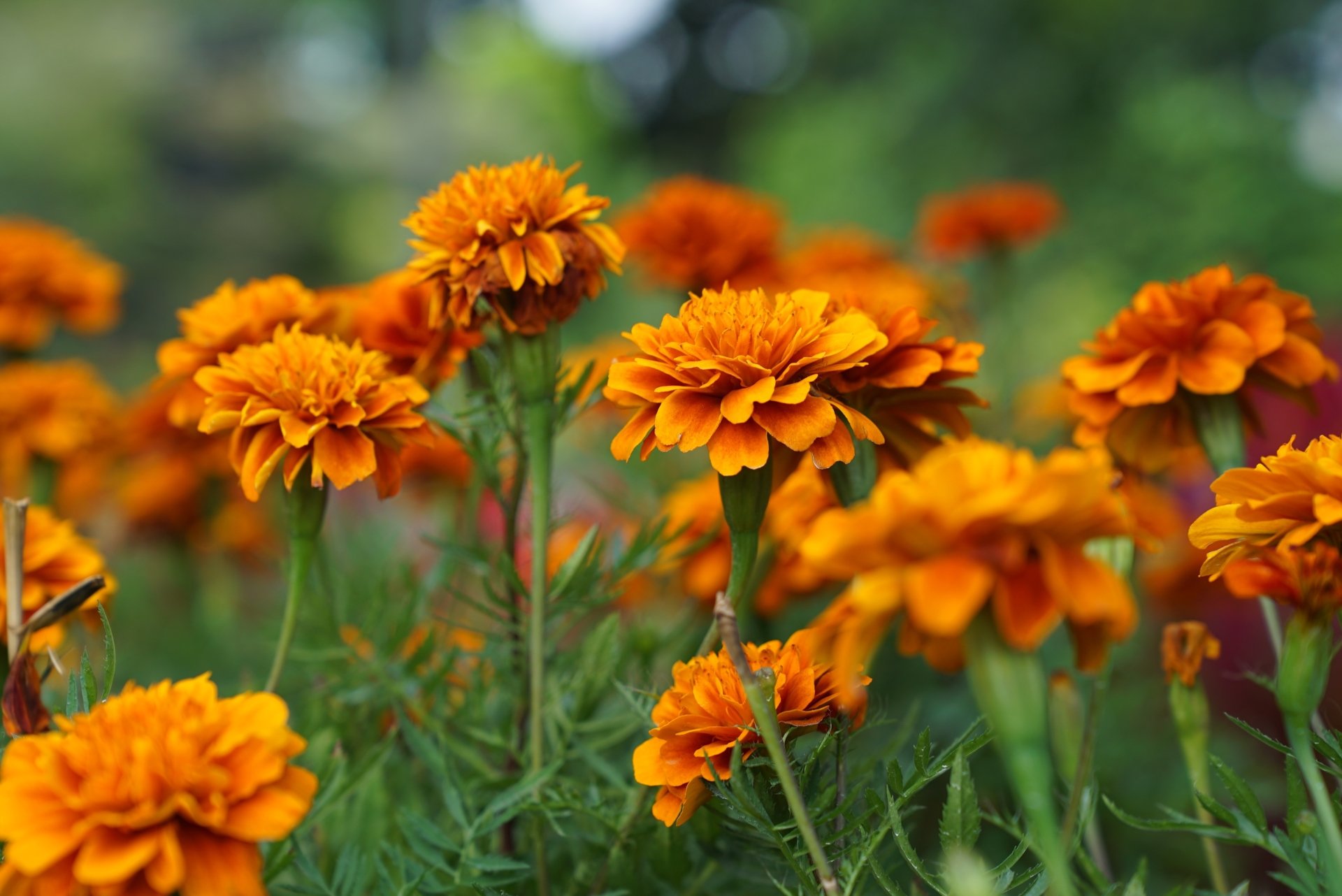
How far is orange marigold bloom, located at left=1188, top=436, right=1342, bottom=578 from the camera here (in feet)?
1.30

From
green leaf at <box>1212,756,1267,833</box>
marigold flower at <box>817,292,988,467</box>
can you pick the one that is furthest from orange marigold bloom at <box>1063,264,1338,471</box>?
green leaf at <box>1212,756,1267,833</box>

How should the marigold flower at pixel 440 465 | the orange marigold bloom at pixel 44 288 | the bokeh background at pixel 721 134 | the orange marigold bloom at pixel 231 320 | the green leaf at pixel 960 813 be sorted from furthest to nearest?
the bokeh background at pixel 721 134 < the marigold flower at pixel 440 465 < the orange marigold bloom at pixel 44 288 < the orange marigold bloom at pixel 231 320 < the green leaf at pixel 960 813

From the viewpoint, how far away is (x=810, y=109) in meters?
6.42

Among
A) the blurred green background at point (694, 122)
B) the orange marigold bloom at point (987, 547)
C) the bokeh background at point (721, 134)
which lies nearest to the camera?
the orange marigold bloom at point (987, 547)

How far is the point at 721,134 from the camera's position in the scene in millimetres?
10938

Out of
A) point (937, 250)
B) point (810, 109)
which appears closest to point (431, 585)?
point (937, 250)

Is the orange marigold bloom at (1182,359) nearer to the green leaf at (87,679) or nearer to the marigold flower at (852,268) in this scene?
the marigold flower at (852,268)

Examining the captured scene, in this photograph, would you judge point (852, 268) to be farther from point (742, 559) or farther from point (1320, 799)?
point (1320, 799)

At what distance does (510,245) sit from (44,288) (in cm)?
65

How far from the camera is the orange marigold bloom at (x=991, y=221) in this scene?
1.41 meters

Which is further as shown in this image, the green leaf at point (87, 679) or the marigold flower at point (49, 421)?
the marigold flower at point (49, 421)

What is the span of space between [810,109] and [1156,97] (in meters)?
2.08

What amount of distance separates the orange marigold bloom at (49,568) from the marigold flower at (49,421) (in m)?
0.42

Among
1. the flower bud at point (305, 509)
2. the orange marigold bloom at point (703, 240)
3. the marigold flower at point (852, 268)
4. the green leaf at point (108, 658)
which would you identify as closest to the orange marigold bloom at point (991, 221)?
the marigold flower at point (852, 268)
